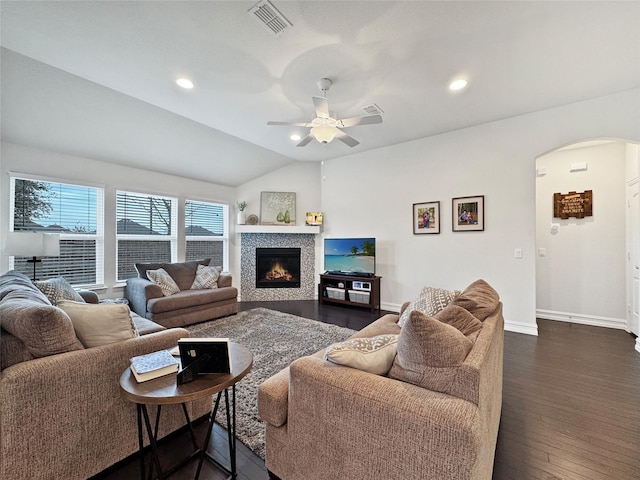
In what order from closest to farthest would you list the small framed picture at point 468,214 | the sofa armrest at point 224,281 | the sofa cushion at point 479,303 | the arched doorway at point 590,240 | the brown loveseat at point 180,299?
the sofa cushion at point 479,303, the brown loveseat at point 180,299, the arched doorway at point 590,240, the small framed picture at point 468,214, the sofa armrest at point 224,281

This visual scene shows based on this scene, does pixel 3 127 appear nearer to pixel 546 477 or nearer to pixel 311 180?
pixel 311 180

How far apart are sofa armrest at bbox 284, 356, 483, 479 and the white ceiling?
94.2 inches

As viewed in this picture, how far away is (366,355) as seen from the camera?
1.20 m

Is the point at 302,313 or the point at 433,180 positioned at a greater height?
the point at 433,180

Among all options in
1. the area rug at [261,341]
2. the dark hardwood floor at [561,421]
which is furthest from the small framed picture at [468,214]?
the area rug at [261,341]

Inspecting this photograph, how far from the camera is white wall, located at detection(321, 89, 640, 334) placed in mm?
3252

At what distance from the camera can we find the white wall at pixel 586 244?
148 inches

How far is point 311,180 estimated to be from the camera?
5691mm

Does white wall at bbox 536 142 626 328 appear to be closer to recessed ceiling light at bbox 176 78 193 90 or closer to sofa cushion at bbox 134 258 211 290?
recessed ceiling light at bbox 176 78 193 90

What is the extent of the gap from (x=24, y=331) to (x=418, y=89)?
363cm

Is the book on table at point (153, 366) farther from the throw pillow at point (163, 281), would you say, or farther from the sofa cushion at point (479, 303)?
the throw pillow at point (163, 281)

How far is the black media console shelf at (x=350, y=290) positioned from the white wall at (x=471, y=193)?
1.07 feet

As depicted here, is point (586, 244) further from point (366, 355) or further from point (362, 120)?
point (366, 355)

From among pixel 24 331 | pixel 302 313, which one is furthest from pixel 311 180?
pixel 24 331
